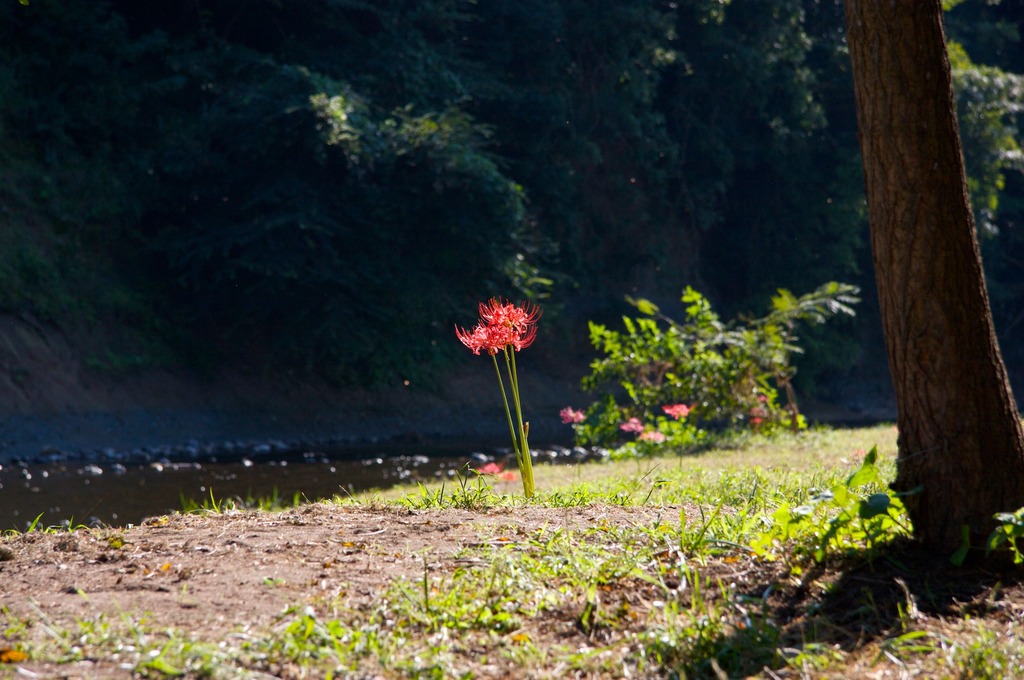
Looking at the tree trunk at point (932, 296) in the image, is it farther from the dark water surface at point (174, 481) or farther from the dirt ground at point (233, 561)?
the dark water surface at point (174, 481)

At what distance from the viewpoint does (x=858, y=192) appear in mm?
24922

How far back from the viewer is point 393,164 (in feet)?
58.1

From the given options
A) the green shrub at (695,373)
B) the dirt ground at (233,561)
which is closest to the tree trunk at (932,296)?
the dirt ground at (233,561)

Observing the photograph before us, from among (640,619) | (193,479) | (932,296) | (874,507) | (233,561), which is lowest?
(193,479)

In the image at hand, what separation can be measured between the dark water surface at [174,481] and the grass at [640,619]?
542 centimetres

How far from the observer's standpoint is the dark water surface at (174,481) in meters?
9.49

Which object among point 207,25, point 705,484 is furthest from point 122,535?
point 207,25

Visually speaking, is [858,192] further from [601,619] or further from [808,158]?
[601,619]

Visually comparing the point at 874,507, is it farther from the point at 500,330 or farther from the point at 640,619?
the point at 500,330

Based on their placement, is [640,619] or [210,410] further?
[210,410]

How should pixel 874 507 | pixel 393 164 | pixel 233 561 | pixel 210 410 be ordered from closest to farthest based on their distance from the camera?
pixel 874 507 → pixel 233 561 → pixel 210 410 → pixel 393 164

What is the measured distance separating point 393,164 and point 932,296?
14.8m

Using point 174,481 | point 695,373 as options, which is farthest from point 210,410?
point 695,373

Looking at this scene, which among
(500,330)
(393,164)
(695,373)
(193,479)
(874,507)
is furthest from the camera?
(393,164)
